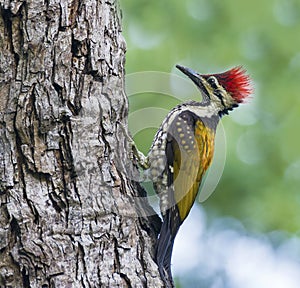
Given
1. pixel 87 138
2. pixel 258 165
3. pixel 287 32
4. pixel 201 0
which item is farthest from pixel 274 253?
pixel 87 138

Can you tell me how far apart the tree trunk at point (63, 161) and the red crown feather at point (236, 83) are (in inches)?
50.6

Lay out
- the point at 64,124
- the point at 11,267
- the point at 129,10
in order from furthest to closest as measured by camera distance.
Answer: the point at 129,10 → the point at 64,124 → the point at 11,267

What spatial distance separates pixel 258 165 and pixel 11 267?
400 centimetres

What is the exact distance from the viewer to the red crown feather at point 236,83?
14.2 feet

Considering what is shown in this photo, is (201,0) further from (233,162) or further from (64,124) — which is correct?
(64,124)

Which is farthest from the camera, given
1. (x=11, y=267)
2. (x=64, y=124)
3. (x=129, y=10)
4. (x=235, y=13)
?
(x=235, y=13)

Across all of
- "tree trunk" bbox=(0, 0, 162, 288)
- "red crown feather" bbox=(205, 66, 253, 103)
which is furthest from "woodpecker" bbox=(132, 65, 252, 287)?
"tree trunk" bbox=(0, 0, 162, 288)

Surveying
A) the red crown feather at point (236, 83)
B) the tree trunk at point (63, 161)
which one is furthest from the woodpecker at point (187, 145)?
the tree trunk at point (63, 161)

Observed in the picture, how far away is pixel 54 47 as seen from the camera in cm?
309

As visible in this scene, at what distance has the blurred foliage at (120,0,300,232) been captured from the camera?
6.33 meters

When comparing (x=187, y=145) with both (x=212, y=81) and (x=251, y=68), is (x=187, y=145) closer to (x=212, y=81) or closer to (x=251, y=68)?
(x=212, y=81)

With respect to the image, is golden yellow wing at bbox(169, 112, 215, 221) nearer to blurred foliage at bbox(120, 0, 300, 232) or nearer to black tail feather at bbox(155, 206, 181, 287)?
black tail feather at bbox(155, 206, 181, 287)

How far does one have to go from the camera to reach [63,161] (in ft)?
9.91

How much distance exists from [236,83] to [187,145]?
62cm
